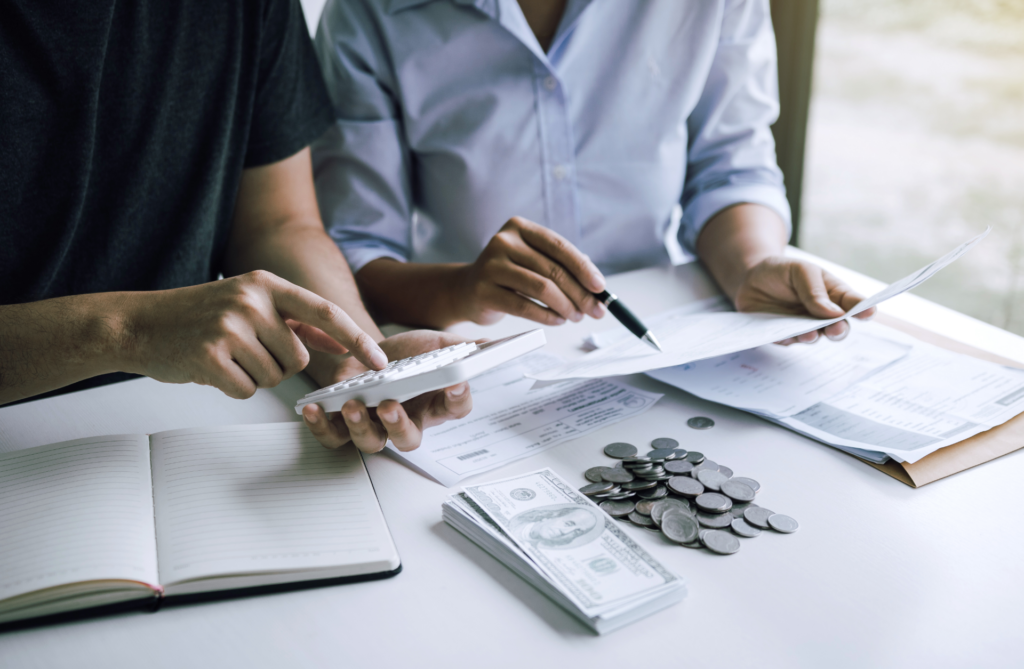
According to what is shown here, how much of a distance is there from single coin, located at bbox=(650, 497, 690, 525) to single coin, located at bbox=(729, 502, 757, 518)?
0.04 meters

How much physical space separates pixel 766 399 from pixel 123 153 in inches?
36.6

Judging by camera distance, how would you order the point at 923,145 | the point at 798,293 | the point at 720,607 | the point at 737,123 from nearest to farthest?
the point at 720,607, the point at 798,293, the point at 737,123, the point at 923,145

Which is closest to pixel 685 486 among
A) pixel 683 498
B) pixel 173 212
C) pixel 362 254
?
Answer: pixel 683 498

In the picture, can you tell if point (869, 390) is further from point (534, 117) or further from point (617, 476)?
point (534, 117)

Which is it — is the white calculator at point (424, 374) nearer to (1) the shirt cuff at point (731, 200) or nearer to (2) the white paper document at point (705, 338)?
(2) the white paper document at point (705, 338)

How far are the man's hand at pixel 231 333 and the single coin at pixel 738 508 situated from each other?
1.14ft

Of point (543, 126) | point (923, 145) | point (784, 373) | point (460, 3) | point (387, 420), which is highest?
point (460, 3)

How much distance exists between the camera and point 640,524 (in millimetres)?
629

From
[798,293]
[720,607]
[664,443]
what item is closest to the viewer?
[720,607]

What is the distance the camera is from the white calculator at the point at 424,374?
593mm

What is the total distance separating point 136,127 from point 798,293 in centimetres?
95

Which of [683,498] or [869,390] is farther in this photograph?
[869,390]

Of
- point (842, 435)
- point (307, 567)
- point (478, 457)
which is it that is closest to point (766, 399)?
point (842, 435)

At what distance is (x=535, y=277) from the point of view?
0.92 meters
